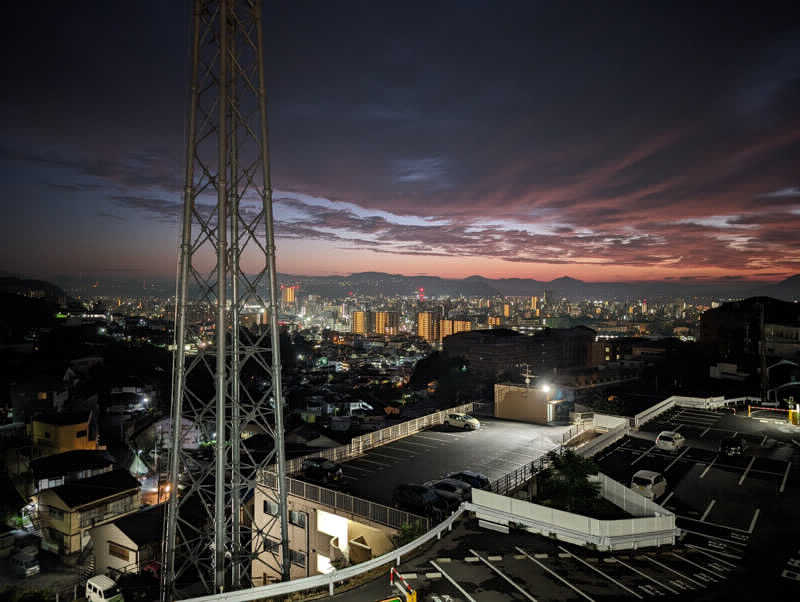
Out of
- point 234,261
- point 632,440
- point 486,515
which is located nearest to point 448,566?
point 486,515

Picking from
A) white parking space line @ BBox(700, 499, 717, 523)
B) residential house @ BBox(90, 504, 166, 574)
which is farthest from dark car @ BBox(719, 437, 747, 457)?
residential house @ BBox(90, 504, 166, 574)

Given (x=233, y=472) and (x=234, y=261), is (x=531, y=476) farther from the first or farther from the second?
(x=234, y=261)

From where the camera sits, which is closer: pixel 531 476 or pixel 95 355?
pixel 531 476

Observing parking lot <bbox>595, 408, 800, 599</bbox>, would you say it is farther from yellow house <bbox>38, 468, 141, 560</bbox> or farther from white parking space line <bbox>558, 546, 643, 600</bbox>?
yellow house <bbox>38, 468, 141, 560</bbox>

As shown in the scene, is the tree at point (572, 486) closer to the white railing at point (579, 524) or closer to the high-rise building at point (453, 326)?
the white railing at point (579, 524)

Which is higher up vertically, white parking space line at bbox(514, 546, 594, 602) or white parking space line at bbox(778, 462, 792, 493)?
white parking space line at bbox(514, 546, 594, 602)

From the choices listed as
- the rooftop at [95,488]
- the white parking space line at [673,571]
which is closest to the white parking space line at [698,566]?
the white parking space line at [673,571]
